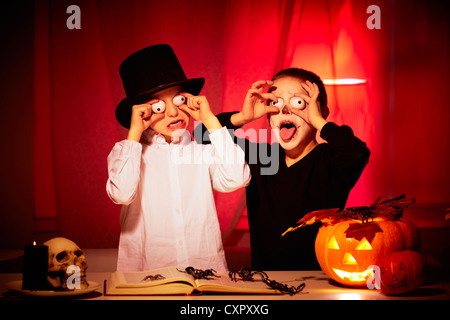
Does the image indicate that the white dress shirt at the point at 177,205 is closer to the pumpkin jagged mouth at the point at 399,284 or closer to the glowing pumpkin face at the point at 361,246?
the glowing pumpkin face at the point at 361,246

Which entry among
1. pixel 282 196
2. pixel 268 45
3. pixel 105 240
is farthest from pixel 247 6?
pixel 105 240

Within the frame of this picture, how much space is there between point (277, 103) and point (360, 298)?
1.11 m

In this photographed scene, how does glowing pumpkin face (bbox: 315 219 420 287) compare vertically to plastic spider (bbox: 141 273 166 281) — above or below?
above

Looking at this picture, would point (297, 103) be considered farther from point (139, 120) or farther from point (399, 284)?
point (399, 284)

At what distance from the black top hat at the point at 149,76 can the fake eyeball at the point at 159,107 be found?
0.17 feet

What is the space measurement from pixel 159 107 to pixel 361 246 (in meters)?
1.06

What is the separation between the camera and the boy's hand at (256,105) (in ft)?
8.11

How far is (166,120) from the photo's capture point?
240 centimetres

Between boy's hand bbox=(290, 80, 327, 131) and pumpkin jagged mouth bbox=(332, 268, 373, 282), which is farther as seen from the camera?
boy's hand bbox=(290, 80, 327, 131)

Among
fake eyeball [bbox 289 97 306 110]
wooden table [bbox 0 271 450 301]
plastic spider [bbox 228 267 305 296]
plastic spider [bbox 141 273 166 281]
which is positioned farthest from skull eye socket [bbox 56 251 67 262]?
fake eyeball [bbox 289 97 306 110]

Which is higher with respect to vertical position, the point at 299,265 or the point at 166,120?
the point at 166,120

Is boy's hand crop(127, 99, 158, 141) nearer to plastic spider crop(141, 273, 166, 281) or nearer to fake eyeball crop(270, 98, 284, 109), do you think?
fake eyeball crop(270, 98, 284, 109)

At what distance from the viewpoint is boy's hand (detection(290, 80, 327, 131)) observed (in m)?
2.37
